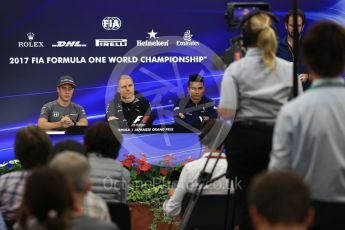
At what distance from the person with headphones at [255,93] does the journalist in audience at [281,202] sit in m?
1.09

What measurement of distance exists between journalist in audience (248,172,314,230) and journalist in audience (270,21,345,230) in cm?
37

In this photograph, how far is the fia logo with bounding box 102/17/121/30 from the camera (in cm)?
800

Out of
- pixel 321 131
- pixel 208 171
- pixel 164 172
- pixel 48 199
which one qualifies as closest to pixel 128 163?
pixel 164 172

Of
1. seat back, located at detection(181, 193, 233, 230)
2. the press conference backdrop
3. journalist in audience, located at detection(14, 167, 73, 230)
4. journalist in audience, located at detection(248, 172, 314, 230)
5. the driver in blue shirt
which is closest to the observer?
journalist in audience, located at detection(248, 172, 314, 230)

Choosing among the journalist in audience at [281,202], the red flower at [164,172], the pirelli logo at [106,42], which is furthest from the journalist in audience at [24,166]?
the pirelli logo at [106,42]

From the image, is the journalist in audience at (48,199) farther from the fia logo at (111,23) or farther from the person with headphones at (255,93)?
the fia logo at (111,23)

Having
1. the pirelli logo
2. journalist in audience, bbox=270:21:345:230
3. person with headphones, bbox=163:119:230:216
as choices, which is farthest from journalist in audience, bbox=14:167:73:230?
the pirelli logo

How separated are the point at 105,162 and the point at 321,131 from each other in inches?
63.6

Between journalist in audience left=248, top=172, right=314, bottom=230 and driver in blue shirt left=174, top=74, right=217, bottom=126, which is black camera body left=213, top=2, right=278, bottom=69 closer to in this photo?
journalist in audience left=248, top=172, right=314, bottom=230

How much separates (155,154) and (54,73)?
1555mm

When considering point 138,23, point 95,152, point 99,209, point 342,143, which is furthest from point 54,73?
point 342,143

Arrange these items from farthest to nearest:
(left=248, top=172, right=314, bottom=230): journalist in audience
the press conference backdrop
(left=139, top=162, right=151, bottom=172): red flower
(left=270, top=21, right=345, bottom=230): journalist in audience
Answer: the press conference backdrop
(left=139, top=162, right=151, bottom=172): red flower
(left=270, top=21, right=345, bottom=230): journalist in audience
(left=248, top=172, right=314, bottom=230): journalist in audience

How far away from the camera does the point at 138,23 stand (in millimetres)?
8047

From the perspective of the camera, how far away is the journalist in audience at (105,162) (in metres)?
3.80
